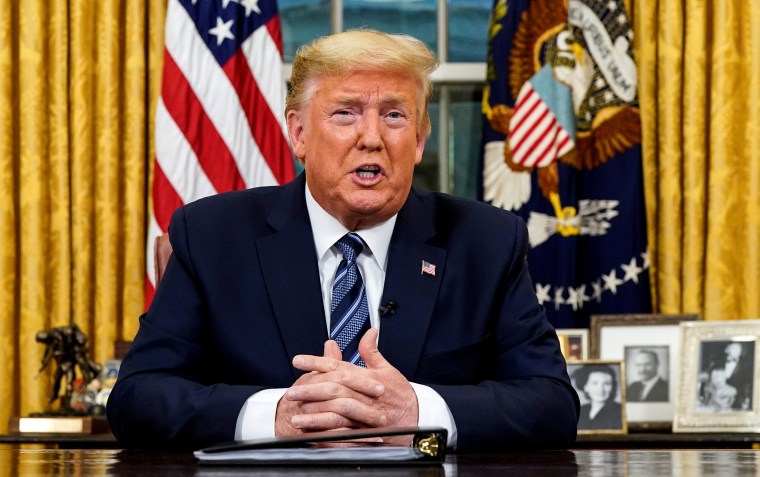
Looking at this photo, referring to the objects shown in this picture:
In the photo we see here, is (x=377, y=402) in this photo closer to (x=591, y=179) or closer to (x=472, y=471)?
(x=472, y=471)

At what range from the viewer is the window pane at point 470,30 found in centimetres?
505

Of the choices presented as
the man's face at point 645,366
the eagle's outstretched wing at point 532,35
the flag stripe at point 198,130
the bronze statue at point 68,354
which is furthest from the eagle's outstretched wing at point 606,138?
the bronze statue at point 68,354

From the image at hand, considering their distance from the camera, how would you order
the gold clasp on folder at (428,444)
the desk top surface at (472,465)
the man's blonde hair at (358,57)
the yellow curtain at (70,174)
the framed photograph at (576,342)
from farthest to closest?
the yellow curtain at (70,174) → the framed photograph at (576,342) → the man's blonde hair at (358,57) → the gold clasp on folder at (428,444) → the desk top surface at (472,465)

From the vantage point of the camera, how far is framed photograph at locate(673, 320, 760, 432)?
12.7 feet

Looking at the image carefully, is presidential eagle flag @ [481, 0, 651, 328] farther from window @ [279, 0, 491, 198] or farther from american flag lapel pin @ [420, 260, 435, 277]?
american flag lapel pin @ [420, 260, 435, 277]

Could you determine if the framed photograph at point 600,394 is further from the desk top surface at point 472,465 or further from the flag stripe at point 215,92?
the desk top surface at point 472,465

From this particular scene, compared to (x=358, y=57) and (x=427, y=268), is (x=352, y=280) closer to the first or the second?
A: (x=427, y=268)

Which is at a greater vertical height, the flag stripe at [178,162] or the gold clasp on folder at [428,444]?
the flag stripe at [178,162]

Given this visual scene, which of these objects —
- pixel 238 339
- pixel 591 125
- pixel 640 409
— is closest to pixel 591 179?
pixel 591 125

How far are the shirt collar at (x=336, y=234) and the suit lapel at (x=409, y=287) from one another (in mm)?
27

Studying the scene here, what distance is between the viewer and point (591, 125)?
4.41m

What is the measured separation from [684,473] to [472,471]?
0.27 meters

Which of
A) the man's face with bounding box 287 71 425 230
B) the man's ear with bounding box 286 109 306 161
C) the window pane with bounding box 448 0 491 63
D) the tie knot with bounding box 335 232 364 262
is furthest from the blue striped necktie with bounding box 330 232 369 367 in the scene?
the window pane with bounding box 448 0 491 63

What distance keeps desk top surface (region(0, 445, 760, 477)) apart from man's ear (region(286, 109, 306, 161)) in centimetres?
87
